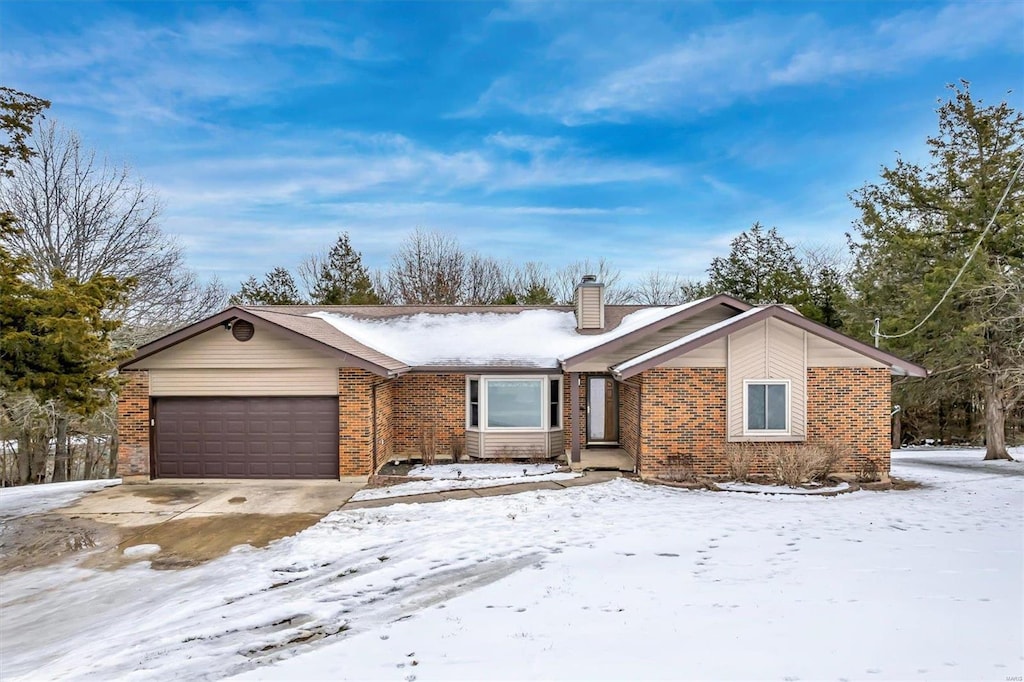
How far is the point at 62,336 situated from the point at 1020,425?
3433 centimetres

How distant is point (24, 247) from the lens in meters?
17.9

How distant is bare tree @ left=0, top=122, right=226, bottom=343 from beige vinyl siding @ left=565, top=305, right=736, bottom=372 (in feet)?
51.4

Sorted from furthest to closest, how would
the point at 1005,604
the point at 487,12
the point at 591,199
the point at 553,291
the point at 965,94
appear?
the point at 553,291, the point at 591,199, the point at 965,94, the point at 487,12, the point at 1005,604

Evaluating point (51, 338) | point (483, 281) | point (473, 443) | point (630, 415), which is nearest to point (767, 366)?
point (630, 415)

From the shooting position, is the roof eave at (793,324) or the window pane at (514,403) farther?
the window pane at (514,403)

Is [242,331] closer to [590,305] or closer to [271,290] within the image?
[590,305]

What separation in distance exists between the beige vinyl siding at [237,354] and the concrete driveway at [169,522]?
2.73m

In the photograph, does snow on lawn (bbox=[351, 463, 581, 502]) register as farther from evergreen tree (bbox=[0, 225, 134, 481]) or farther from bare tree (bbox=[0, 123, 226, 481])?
bare tree (bbox=[0, 123, 226, 481])

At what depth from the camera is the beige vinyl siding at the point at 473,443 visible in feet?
47.1

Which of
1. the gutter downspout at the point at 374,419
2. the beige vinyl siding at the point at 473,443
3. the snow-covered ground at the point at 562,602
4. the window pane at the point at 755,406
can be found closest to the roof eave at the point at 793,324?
the window pane at the point at 755,406

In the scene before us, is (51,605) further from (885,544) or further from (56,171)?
(56,171)

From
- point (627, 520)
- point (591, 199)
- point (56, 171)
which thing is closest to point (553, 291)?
point (591, 199)

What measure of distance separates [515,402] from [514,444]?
1.15 metres

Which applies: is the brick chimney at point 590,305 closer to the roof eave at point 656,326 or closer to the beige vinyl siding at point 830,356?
the roof eave at point 656,326
